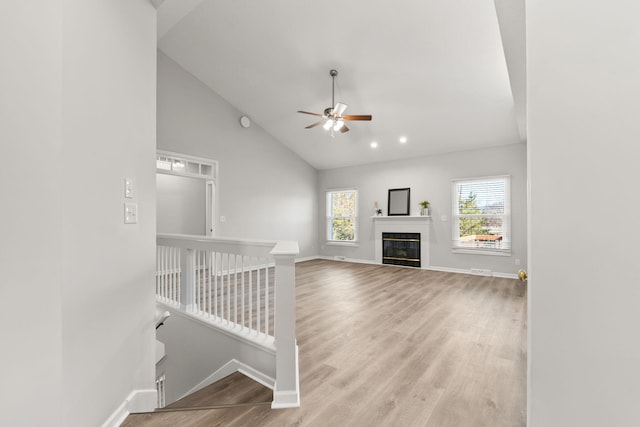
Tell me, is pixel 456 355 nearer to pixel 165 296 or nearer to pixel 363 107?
pixel 165 296

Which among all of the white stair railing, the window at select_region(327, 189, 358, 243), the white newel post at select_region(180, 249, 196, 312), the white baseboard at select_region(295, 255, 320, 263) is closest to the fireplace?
the window at select_region(327, 189, 358, 243)

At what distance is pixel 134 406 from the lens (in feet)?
5.38

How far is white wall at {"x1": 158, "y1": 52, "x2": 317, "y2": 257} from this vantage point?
4.79m

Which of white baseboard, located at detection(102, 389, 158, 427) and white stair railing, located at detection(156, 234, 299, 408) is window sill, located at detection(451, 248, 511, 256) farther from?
white baseboard, located at detection(102, 389, 158, 427)

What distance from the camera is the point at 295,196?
23.8ft

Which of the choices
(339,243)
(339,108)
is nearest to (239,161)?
(339,108)

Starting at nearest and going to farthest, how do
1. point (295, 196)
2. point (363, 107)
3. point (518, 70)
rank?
1. point (518, 70)
2. point (363, 107)
3. point (295, 196)

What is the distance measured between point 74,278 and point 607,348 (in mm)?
1745

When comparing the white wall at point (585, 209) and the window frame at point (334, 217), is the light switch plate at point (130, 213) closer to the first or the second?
the white wall at point (585, 209)

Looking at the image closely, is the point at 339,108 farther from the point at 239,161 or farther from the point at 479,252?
the point at 479,252

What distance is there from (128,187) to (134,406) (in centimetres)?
130

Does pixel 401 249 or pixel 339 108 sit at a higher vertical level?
pixel 339 108

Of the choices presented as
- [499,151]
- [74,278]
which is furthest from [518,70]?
[74,278]

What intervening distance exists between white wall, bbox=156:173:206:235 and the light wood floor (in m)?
3.22
